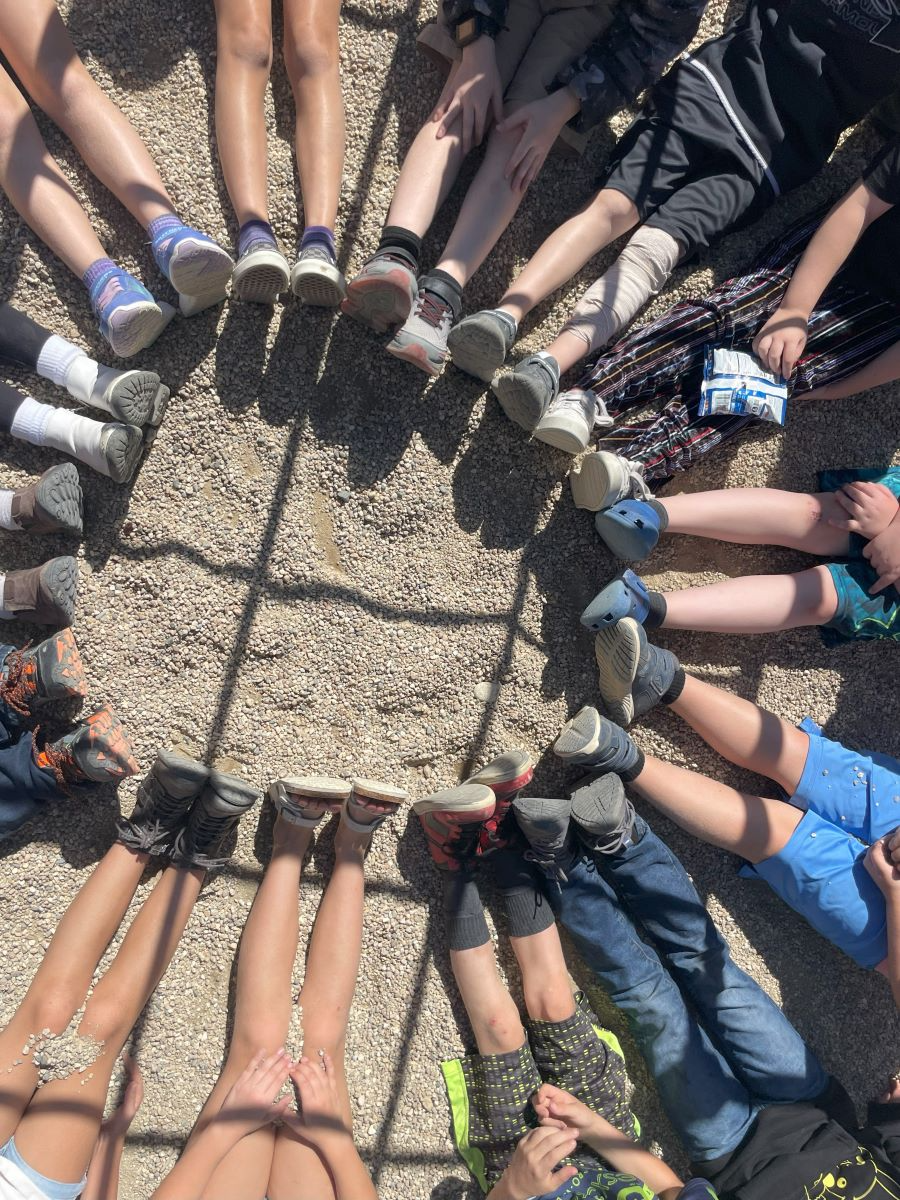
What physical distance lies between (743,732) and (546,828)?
0.69 meters

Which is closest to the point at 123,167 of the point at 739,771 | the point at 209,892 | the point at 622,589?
the point at 622,589

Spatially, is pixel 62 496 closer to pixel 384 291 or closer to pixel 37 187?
pixel 37 187

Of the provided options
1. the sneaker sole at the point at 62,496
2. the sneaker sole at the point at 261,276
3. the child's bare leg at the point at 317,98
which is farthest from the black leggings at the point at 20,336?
the child's bare leg at the point at 317,98

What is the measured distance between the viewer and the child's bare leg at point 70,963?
6.64ft

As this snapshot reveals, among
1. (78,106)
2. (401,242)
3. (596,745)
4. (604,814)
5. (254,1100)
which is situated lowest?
(254,1100)

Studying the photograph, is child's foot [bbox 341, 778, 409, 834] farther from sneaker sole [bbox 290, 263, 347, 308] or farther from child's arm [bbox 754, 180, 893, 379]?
child's arm [bbox 754, 180, 893, 379]

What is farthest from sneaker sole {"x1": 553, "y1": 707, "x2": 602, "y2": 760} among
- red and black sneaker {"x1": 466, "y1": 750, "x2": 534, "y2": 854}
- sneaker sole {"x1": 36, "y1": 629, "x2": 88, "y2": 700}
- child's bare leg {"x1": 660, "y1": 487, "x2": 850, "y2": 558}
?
sneaker sole {"x1": 36, "y1": 629, "x2": 88, "y2": 700}

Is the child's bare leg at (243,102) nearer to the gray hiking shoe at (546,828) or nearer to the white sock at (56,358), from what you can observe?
the white sock at (56,358)

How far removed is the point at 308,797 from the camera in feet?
7.06

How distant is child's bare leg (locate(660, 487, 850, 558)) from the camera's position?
7.52 ft

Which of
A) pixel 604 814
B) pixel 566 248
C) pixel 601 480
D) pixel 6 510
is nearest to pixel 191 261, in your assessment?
pixel 6 510

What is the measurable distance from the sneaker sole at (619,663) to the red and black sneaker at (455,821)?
0.47 m

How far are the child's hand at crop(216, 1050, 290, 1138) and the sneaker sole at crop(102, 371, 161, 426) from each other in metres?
1.79

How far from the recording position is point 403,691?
2.29 meters
